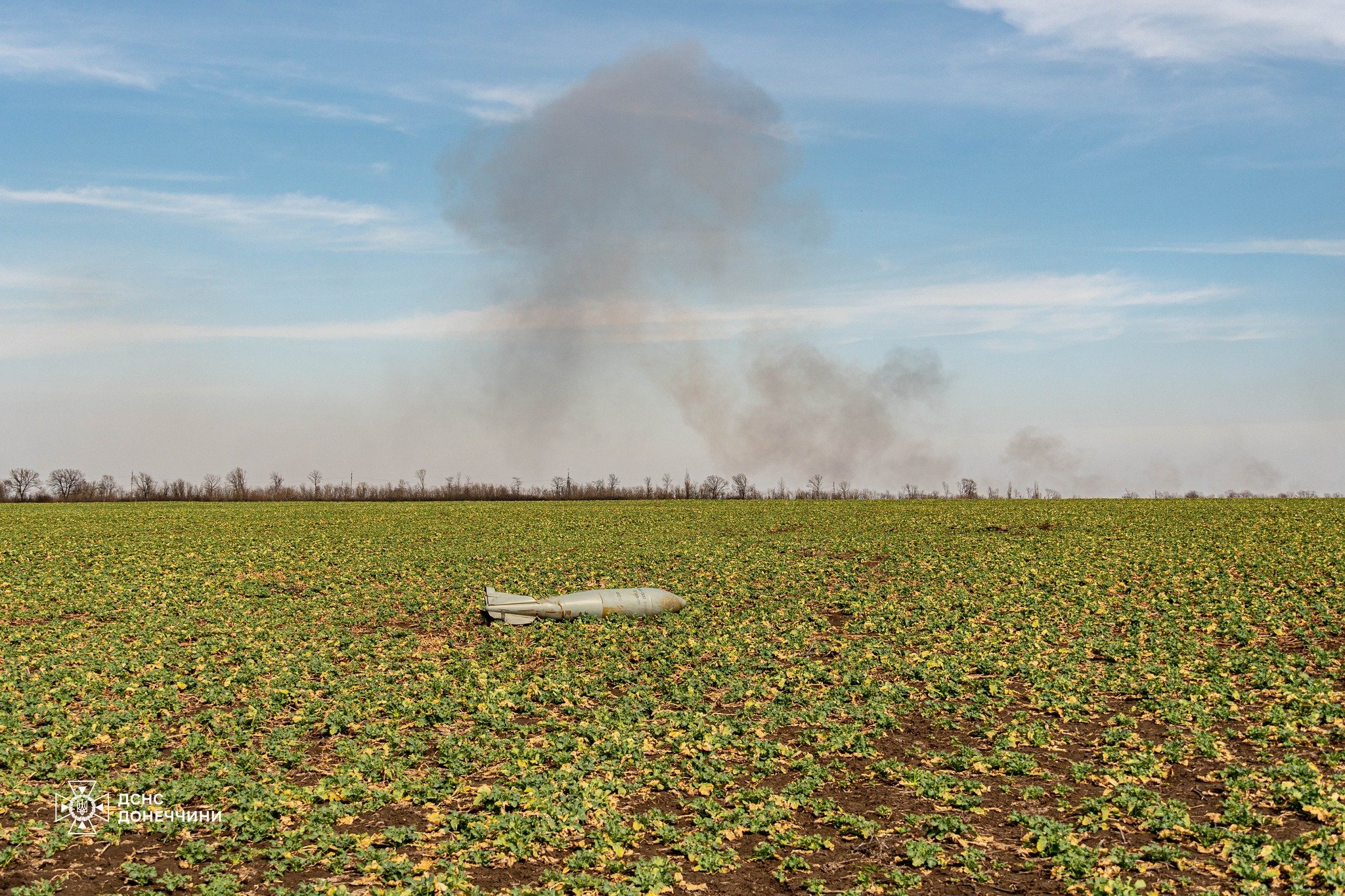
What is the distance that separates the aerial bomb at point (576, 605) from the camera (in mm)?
22703

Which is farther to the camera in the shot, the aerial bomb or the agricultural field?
the aerial bomb

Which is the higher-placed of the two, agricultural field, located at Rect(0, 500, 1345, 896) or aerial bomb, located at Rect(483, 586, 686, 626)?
aerial bomb, located at Rect(483, 586, 686, 626)

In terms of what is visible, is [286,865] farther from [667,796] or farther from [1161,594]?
[1161,594]

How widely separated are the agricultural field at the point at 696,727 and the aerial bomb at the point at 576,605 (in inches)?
13.7

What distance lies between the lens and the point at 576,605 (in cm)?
2297

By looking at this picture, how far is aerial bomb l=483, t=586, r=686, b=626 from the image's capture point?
22703 mm

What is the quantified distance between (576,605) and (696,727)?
8.33 m

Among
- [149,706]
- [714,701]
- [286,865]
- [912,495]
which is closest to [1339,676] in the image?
[714,701]

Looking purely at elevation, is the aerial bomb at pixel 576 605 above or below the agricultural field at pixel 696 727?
above

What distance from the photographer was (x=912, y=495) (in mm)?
72375

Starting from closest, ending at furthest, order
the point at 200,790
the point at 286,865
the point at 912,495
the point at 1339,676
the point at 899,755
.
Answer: the point at 286,865 < the point at 200,790 < the point at 899,755 < the point at 1339,676 < the point at 912,495

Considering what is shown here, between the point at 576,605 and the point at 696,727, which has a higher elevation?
the point at 576,605

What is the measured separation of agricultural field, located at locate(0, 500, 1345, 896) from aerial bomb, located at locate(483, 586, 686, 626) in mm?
349

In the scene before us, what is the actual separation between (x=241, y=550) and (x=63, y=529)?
14548mm
